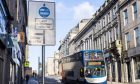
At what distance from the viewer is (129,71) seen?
137 feet

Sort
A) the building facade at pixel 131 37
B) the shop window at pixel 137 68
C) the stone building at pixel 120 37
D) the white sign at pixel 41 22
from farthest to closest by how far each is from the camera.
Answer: the stone building at pixel 120 37 < the building facade at pixel 131 37 < the shop window at pixel 137 68 < the white sign at pixel 41 22

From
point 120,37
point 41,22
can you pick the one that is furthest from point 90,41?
point 41,22

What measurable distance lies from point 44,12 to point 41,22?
247 mm

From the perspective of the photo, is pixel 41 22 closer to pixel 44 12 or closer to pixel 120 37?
pixel 44 12

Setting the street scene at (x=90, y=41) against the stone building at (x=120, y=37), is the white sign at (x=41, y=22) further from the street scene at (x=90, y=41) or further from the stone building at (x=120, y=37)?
the stone building at (x=120, y=37)

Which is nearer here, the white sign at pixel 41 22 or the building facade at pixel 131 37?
the white sign at pixel 41 22

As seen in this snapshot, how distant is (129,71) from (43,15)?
36.0 meters

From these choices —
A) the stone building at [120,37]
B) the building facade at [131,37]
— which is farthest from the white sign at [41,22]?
the building facade at [131,37]

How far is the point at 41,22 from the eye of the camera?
7.24m

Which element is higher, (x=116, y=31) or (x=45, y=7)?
(x=116, y=31)

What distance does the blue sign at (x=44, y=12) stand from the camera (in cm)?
718

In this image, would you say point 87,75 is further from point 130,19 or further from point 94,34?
point 94,34

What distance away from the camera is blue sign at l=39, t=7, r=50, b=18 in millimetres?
7184

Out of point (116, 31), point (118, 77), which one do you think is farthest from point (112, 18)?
point (118, 77)
